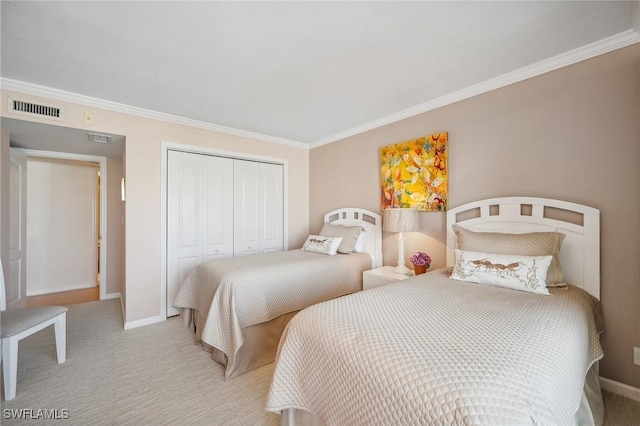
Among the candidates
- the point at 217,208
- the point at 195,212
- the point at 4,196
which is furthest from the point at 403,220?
the point at 4,196

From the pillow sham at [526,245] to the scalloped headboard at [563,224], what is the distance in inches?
5.1

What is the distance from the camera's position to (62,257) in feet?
14.0

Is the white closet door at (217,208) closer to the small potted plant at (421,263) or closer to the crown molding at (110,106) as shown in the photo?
the crown molding at (110,106)

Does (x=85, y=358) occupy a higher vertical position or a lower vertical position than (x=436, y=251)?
lower

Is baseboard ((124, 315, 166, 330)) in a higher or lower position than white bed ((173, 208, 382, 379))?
lower

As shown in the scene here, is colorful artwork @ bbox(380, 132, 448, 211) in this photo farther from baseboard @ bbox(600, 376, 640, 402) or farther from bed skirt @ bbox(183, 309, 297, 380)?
bed skirt @ bbox(183, 309, 297, 380)

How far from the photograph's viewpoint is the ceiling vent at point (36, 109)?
2379 millimetres

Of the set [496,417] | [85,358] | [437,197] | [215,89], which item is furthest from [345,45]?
[85,358]

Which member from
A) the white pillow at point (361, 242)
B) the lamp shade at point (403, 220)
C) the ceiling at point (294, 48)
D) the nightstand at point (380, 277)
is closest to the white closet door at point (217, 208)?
the ceiling at point (294, 48)

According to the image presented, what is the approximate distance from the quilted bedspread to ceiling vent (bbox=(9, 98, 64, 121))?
307cm

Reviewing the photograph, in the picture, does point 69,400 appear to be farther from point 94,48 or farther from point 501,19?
point 501,19

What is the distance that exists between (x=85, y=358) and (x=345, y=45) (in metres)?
3.37

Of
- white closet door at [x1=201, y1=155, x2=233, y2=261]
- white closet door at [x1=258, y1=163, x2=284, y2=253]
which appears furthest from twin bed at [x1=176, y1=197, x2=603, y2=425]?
white closet door at [x1=258, y1=163, x2=284, y2=253]

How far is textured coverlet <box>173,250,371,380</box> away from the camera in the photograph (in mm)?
2104
